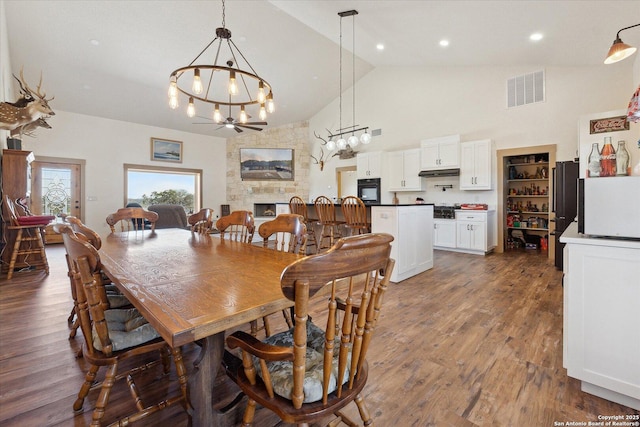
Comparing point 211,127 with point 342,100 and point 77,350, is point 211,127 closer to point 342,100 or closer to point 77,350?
point 342,100

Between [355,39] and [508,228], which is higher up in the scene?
[355,39]

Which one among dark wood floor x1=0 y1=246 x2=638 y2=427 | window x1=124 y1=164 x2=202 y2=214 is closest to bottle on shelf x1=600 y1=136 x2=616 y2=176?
dark wood floor x1=0 y1=246 x2=638 y2=427

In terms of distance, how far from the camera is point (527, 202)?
19.8 ft

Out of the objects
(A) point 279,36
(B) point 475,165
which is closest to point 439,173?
(B) point 475,165

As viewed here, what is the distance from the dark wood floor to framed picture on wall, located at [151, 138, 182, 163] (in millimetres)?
5289

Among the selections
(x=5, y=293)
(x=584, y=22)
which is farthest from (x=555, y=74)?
(x=5, y=293)

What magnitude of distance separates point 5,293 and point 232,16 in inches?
189

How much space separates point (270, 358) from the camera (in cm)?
80

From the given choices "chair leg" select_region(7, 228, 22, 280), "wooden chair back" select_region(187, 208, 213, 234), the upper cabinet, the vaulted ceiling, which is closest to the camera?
"wooden chair back" select_region(187, 208, 213, 234)

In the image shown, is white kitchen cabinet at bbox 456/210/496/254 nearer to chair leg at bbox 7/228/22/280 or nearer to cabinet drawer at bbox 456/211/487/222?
cabinet drawer at bbox 456/211/487/222

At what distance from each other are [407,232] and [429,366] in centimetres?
207

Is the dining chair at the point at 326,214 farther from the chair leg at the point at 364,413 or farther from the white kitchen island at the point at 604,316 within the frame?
the chair leg at the point at 364,413

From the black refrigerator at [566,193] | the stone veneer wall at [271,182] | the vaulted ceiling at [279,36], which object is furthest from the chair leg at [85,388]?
the stone veneer wall at [271,182]

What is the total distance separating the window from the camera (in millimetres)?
7574
